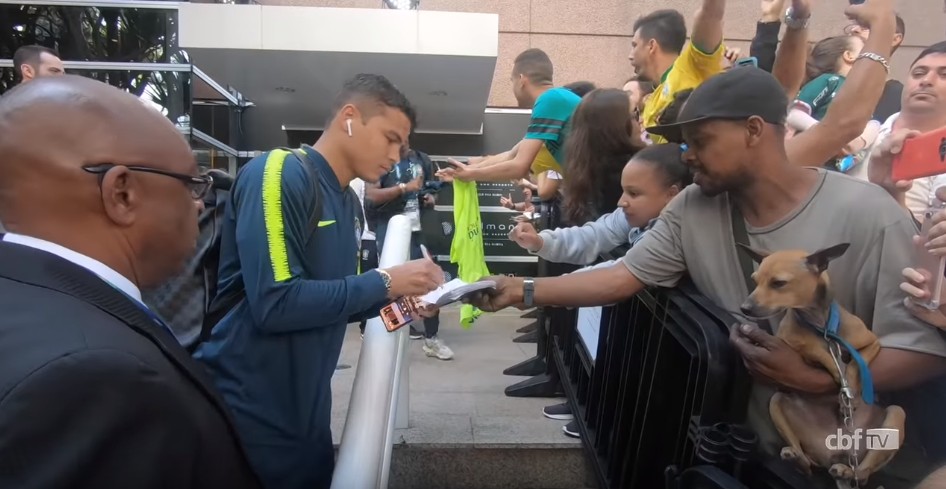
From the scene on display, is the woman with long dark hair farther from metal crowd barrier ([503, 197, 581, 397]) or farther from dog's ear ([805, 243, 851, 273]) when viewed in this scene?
dog's ear ([805, 243, 851, 273])

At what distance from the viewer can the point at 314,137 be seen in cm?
823

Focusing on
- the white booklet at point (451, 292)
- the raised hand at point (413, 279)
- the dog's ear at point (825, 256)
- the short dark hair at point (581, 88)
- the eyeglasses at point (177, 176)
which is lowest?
the white booklet at point (451, 292)

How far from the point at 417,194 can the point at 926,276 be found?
477cm

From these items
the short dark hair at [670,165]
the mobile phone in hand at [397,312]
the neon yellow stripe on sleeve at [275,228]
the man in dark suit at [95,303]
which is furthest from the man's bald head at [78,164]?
the short dark hair at [670,165]

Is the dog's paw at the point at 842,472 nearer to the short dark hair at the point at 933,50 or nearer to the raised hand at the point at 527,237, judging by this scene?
the short dark hair at the point at 933,50

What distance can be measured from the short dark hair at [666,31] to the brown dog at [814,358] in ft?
7.79

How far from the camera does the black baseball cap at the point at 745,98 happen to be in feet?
5.54

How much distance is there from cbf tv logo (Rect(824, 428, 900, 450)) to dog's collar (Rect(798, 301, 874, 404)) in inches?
2.7

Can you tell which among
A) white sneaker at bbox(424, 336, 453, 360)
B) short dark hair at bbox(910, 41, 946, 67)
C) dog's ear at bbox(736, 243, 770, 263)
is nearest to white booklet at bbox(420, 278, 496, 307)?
dog's ear at bbox(736, 243, 770, 263)

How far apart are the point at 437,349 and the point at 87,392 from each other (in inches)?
181

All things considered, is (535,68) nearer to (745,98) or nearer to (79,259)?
(745,98)

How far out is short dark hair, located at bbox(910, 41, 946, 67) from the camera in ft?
4.43

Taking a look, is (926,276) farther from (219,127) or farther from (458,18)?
(219,127)

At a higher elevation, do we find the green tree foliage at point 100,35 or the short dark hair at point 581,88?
the green tree foliage at point 100,35
